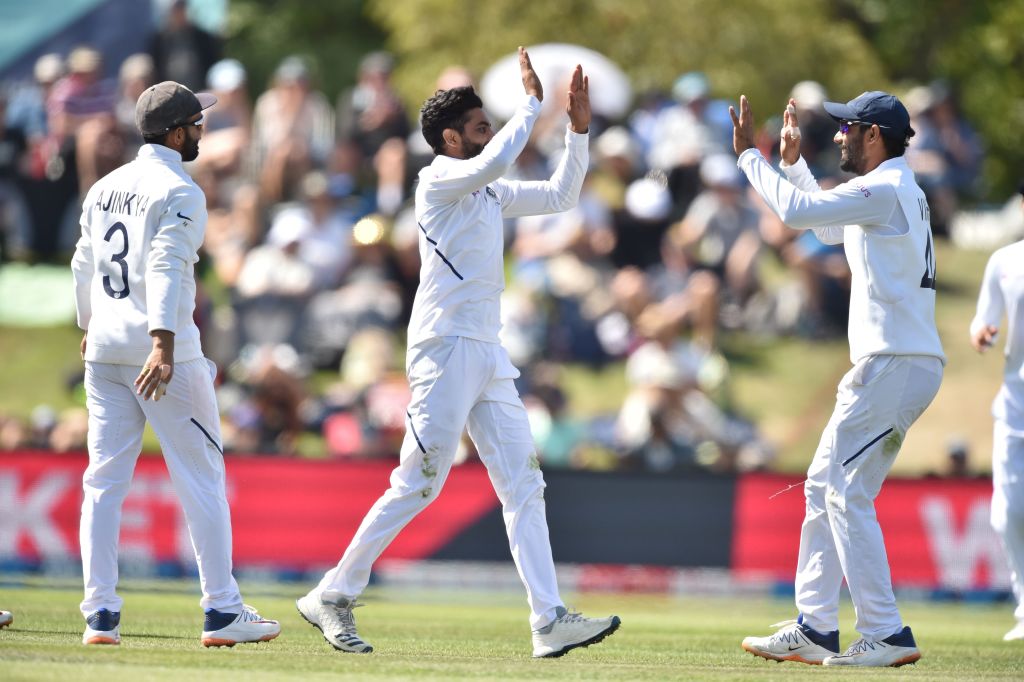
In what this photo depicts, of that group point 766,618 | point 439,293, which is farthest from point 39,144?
point 439,293

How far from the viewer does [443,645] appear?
25.6 feet

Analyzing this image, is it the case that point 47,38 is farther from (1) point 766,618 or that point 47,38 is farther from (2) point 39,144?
(1) point 766,618

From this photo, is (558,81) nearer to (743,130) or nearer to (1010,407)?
(1010,407)

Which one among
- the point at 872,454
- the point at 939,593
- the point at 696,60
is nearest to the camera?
the point at 872,454

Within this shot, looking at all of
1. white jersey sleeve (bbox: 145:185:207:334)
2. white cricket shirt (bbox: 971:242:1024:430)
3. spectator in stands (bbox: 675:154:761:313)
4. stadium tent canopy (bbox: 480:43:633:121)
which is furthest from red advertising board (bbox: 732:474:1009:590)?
stadium tent canopy (bbox: 480:43:633:121)

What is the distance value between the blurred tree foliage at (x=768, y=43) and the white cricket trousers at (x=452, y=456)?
20.2 m

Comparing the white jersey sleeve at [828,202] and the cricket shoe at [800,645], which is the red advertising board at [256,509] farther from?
the white jersey sleeve at [828,202]

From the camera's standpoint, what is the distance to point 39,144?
18109 millimetres

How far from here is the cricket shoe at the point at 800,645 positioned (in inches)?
284

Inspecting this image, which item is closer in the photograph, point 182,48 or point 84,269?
point 84,269

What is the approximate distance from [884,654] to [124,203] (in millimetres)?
3873

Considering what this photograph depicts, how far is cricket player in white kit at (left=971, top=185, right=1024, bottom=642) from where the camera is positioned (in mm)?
9461

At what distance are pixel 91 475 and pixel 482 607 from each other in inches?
188

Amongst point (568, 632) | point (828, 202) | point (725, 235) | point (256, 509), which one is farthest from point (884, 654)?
point (725, 235)
